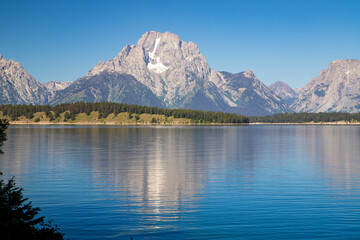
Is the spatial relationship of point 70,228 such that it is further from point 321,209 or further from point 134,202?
point 321,209

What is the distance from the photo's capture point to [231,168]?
260ft

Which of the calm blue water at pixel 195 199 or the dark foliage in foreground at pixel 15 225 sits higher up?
the dark foliage in foreground at pixel 15 225

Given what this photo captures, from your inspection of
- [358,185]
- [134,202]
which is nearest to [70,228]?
[134,202]

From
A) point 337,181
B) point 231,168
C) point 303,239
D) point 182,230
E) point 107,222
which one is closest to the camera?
point 303,239

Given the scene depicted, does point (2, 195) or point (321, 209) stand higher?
point (2, 195)

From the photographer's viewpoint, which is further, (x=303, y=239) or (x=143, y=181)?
(x=143, y=181)

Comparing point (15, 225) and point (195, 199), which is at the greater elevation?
point (15, 225)

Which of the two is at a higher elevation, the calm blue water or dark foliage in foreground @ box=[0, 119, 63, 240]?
dark foliage in foreground @ box=[0, 119, 63, 240]

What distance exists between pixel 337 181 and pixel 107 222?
41.1m

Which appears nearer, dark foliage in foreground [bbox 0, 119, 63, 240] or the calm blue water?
dark foliage in foreground [bbox 0, 119, 63, 240]

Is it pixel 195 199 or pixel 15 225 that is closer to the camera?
pixel 15 225

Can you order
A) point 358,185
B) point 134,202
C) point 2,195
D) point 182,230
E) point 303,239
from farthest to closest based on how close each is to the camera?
point 358,185
point 134,202
point 182,230
point 303,239
point 2,195

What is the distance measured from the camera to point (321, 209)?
42.7 meters

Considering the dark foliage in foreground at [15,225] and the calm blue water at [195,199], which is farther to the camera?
the calm blue water at [195,199]
